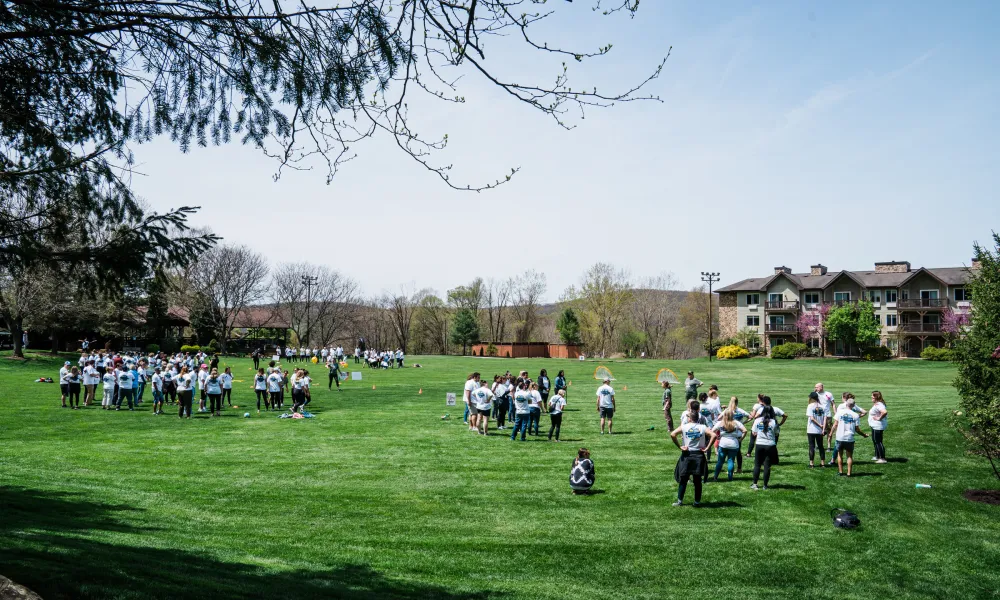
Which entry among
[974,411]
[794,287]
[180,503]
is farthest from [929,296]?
[180,503]

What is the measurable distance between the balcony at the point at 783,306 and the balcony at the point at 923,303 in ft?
36.3

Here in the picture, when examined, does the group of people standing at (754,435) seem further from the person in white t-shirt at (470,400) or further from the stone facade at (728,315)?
the stone facade at (728,315)

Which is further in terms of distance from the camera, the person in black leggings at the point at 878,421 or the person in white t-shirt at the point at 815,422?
the person in black leggings at the point at 878,421

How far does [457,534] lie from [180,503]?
596 centimetres

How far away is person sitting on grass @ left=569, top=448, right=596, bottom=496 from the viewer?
15.4 metres

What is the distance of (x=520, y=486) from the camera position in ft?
52.8

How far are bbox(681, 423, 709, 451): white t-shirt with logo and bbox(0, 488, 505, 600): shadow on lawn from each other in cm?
595

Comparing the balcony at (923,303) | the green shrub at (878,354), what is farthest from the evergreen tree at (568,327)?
the balcony at (923,303)

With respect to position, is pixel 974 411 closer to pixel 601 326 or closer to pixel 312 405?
pixel 312 405

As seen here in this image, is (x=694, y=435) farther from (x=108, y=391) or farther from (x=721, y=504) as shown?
(x=108, y=391)

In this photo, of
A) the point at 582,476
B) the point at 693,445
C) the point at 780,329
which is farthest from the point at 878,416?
the point at 780,329

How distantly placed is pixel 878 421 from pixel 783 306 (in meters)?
71.7

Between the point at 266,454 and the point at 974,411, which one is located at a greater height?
the point at 974,411

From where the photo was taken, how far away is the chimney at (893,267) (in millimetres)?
84188
